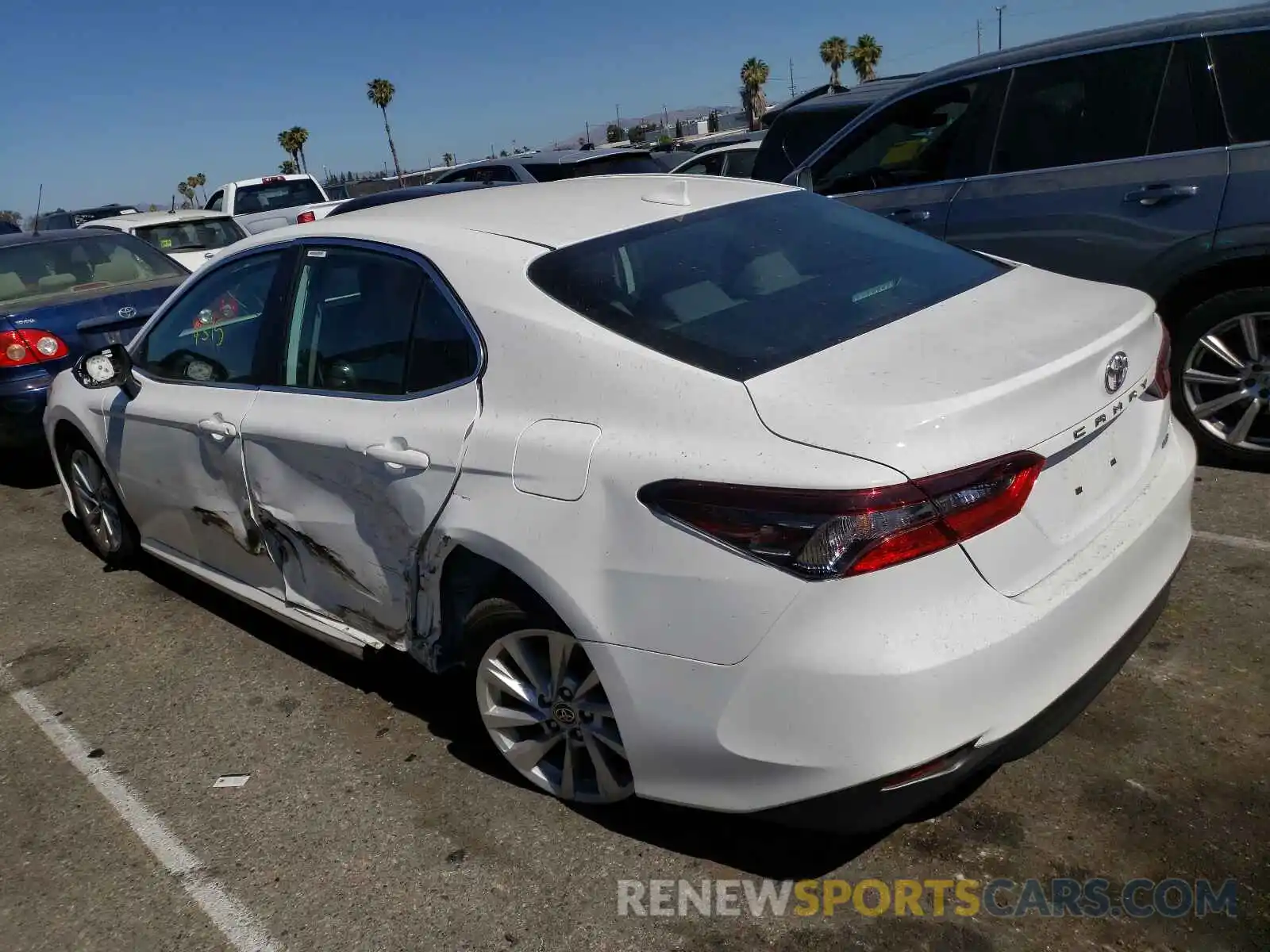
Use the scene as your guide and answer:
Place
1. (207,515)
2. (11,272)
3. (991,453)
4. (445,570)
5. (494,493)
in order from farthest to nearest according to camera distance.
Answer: (11,272) → (207,515) → (445,570) → (494,493) → (991,453)

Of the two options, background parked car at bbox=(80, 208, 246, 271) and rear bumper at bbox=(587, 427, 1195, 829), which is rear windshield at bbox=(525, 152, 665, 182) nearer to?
background parked car at bbox=(80, 208, 246, 271)

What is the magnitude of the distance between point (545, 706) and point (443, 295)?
115cm

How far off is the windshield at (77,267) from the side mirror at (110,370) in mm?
3054

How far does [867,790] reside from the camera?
2.14 m

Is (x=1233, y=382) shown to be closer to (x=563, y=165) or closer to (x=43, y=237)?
(x=43, y=237)

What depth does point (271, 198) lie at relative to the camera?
16656 millimetres

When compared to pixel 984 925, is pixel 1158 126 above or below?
above

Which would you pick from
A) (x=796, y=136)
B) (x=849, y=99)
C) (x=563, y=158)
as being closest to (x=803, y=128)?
(x=796, y=136)

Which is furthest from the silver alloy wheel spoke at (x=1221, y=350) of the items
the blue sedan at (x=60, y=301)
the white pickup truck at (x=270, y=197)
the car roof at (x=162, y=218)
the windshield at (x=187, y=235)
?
the white pickup truck at (x=270, y=197)

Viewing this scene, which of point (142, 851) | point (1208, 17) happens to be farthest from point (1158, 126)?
point (142, 851)

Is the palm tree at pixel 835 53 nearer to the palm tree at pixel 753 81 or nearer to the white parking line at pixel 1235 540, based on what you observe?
the palm tree at pixel 753 81

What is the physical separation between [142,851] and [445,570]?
1.17m

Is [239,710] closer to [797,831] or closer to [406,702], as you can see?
[406,702]

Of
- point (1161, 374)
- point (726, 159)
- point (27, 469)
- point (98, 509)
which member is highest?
point (726, 159)
